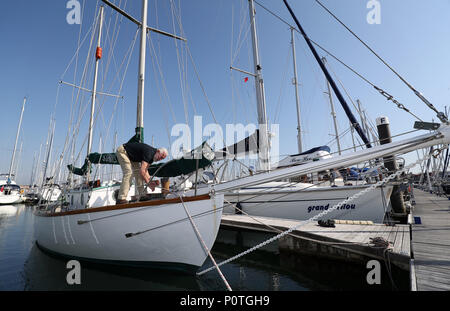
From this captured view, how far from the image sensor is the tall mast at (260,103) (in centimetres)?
930

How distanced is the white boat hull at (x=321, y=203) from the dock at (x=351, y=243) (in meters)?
1.25

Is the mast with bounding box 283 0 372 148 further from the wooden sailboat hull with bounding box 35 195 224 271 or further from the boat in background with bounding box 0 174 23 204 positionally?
the boat in background with bounding box 0 174 23 204

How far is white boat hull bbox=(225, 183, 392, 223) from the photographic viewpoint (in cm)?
813

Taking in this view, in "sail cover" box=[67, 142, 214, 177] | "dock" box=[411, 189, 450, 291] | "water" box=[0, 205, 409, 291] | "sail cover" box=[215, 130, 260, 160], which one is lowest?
"water" box=[0, 205, 409, 291]

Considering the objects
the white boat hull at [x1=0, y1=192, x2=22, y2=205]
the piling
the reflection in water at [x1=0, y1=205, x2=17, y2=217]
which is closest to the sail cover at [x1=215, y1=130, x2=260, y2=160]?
the piling

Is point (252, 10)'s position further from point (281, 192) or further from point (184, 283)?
point (184, 283)

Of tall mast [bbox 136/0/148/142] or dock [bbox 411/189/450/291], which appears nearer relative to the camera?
dock [bbox 411/189/450/291]

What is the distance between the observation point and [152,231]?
4.13m

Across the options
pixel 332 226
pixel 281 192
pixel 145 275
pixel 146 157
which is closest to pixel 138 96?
pixel 146 157

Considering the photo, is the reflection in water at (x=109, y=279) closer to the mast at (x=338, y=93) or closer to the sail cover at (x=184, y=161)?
the sail cover at (x=184, y=161)

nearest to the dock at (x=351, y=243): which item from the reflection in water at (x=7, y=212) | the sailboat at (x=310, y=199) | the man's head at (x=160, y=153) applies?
the sailboat at (x=310, y=199)

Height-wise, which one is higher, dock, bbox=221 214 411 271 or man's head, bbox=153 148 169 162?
man's head, bbox=153 148 169 162

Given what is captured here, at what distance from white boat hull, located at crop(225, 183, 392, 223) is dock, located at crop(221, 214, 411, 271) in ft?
4.09

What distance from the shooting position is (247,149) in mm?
8812
